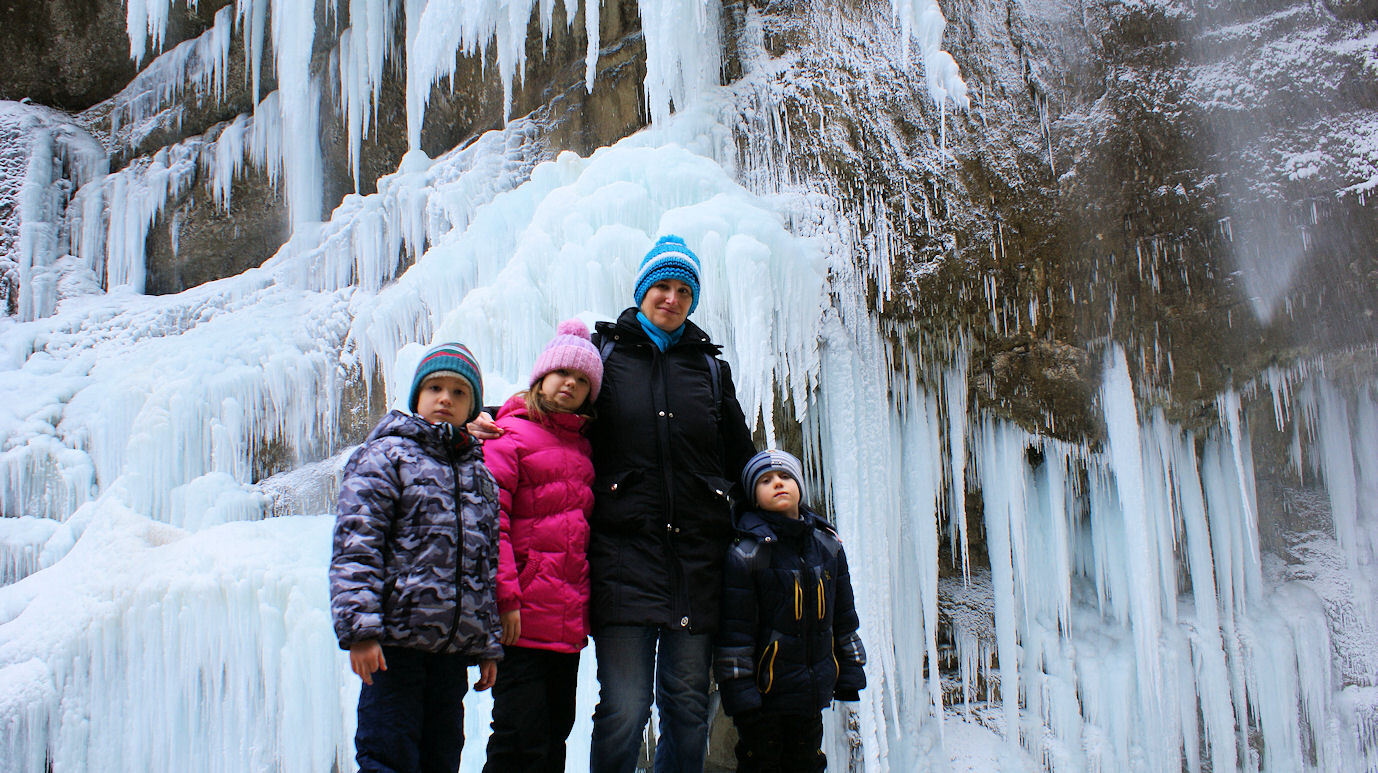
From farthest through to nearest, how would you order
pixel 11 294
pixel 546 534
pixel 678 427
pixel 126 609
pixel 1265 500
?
1. pixel 11 294
2. pixel 1265 500
3. pixel 126 609
4. pixel 678 427
5. pixel 546 534

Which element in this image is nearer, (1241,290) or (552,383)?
(552,383)

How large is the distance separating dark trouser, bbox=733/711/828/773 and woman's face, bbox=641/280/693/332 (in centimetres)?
115

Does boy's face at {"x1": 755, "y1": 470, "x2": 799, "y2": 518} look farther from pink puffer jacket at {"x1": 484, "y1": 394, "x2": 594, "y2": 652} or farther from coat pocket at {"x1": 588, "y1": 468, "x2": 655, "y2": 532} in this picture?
pink puffer jacket at {"x1": 484, "y1": 394, "x2": 594, "y2": 652}

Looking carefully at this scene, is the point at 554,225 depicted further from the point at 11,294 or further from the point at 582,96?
the point at 11,294

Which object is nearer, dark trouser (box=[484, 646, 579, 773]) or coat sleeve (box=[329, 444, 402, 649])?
coat sleeve (box=[329, 444, 402, 649])

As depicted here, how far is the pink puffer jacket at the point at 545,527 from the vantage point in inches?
79.0

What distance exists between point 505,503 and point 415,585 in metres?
0.31

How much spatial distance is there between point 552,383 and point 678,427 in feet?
1.22

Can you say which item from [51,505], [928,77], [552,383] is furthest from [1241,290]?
[51,505]

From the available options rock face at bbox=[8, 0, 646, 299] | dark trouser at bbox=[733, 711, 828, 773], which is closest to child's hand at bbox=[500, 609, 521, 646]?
dark trouser at bbox=[733, 711, 828, 773]

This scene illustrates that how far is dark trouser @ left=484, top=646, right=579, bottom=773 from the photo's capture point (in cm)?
196

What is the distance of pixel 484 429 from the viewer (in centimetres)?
220

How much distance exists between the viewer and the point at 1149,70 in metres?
4.34

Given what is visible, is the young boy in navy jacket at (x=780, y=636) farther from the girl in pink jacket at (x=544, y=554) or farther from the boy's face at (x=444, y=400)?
the boy's face at (x=444, y=400)
